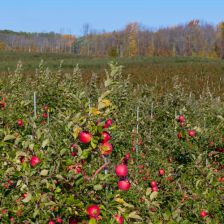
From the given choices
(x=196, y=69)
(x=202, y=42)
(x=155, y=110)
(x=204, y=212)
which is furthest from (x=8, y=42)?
(x=204, y=212)

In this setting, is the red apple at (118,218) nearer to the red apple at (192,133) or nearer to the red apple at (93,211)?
the red apple at (93,211)

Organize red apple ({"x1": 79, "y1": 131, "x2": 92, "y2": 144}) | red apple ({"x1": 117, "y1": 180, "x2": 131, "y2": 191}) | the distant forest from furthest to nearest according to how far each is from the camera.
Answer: the distant forest → red apple ({"x1": 117, "y1": 180, "x2": 131, "y2": 191}) → red apple ({"x1": 79, "y1": 131, "x2": 92, "y2": 144})

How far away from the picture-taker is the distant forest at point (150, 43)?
8069 centimetres

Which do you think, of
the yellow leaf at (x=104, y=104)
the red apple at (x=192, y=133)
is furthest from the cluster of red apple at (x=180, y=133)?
the yellow leaf at (x=104, y=104)

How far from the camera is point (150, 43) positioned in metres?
88.6

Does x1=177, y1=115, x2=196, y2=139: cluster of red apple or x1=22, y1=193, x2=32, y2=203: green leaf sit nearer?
x1=22, y1=193, x2=32, y2=203: green leaf

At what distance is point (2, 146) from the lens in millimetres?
2633

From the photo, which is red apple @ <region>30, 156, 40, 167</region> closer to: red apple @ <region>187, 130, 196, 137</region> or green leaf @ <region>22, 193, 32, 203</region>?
green leaf @ <region>22, 193, 32, 203</region>

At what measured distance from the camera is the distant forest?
80688 mm

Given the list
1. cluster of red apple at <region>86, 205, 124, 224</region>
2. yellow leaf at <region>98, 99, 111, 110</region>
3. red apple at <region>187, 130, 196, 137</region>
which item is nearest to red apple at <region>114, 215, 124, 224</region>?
cluster of red apple at <region>86, 205, 124, 224</region>

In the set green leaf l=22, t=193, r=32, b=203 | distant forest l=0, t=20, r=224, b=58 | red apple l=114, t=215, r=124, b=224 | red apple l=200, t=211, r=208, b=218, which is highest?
distant forest l=0, t=20, r=224, b=58

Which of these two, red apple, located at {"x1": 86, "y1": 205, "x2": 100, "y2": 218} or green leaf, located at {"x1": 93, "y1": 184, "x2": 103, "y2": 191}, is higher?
green leaf, located at {"x1": 93, "y1": 184, "x2": 103, "y2": 191}

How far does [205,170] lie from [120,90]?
14.7 ft

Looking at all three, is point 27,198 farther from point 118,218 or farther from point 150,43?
point 150,43
